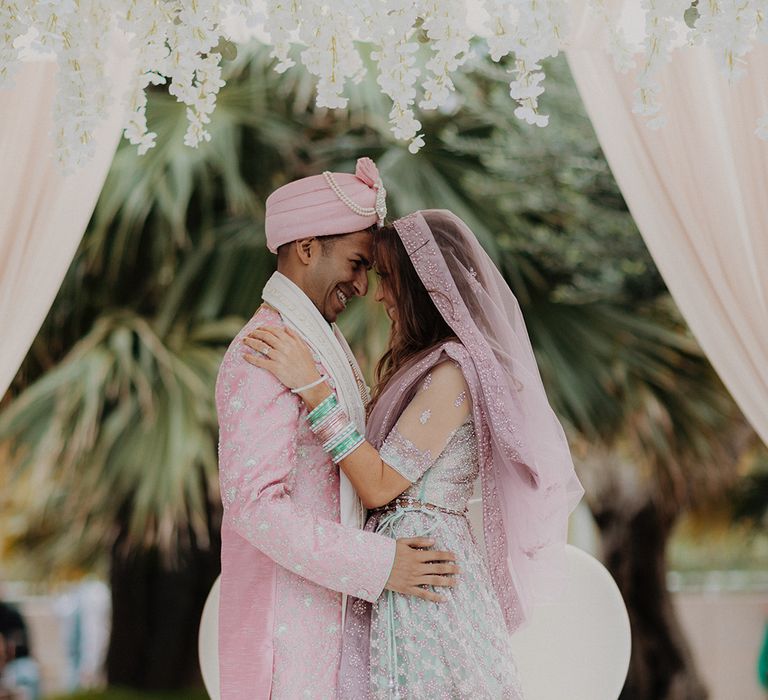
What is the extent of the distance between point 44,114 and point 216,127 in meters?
2.49

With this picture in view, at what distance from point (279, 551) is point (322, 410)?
267mm

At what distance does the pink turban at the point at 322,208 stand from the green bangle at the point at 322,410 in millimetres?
348

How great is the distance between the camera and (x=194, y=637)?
16.8ft

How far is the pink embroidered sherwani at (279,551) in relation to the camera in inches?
71.5

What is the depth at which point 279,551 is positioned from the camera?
5.95 feet

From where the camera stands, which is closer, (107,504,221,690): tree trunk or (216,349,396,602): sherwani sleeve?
(216,349,396,602): sherwani sleeve

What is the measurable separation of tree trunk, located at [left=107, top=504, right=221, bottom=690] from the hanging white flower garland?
3.29 m

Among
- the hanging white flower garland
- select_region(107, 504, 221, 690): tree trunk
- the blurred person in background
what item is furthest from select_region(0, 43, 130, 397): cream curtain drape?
the blurred person in background

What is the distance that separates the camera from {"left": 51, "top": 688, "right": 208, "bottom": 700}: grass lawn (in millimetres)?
5098

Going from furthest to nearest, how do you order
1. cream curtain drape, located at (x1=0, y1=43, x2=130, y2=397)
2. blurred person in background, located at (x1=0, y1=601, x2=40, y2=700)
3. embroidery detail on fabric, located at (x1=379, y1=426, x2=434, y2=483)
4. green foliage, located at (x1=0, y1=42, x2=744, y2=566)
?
blurred person in background, located at (x1=0, y1=601, x2=40, y2=700), green foliage, located at (x1=0, y1=42, x2=744, y2=566), cream curtain drape, located at (x1=0, y1=43, x2=130, y2=397), embroidery detail on fabric, located at (x1=379, y1=426, x2=434, y2=483)

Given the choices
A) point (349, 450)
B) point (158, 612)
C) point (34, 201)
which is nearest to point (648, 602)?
point (158, 612)

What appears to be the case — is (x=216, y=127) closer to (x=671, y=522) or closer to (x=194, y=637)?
(x=194, y=637)

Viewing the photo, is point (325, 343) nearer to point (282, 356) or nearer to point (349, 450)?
point (282, 356)

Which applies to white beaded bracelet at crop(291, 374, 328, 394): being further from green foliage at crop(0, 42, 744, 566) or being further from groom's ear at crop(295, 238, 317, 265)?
green foliage at crop(0, 42, 744, 566)
